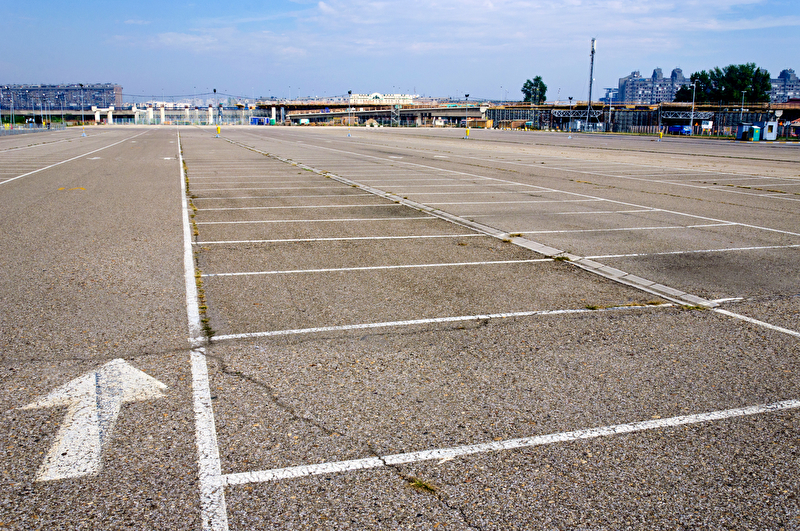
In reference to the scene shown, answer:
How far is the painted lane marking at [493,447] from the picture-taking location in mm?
3568

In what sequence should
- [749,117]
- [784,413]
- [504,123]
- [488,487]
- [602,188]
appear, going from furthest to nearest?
[504,123] < [749,117] < [602,188] < [784,413] < [488,487]

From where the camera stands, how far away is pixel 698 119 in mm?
130625

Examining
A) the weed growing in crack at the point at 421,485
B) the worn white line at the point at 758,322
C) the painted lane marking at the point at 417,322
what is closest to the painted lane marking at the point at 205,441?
the painted lane marking at the point at 417,322

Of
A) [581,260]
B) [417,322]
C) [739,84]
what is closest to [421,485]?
[417,322]

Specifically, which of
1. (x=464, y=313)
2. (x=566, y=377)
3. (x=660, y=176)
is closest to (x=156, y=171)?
(x=660, y=176)

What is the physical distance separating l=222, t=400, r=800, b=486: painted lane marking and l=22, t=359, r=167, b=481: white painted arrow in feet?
2.93

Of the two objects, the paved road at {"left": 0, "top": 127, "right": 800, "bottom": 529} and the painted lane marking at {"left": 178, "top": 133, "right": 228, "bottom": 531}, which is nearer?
the painted lane marking at {"left": 178, "top": 133, "right": 228, "bottom": 531}

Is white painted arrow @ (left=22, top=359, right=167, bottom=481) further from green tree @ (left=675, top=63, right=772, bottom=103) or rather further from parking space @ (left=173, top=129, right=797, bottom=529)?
green tree @ (left=675, top=63, right=772, bottom=103)

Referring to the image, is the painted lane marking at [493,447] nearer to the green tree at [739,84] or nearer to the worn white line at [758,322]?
the worn white line at [758,322]

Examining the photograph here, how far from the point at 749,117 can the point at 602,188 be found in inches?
4930

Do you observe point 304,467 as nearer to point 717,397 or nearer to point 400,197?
point 717,397

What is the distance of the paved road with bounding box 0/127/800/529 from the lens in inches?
133

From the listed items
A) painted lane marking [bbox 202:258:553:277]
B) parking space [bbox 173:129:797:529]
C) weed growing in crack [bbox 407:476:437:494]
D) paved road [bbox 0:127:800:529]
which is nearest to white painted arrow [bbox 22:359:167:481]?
paved road [bbox 0:127:800:529]

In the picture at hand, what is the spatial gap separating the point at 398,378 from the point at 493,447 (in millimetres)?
1168
